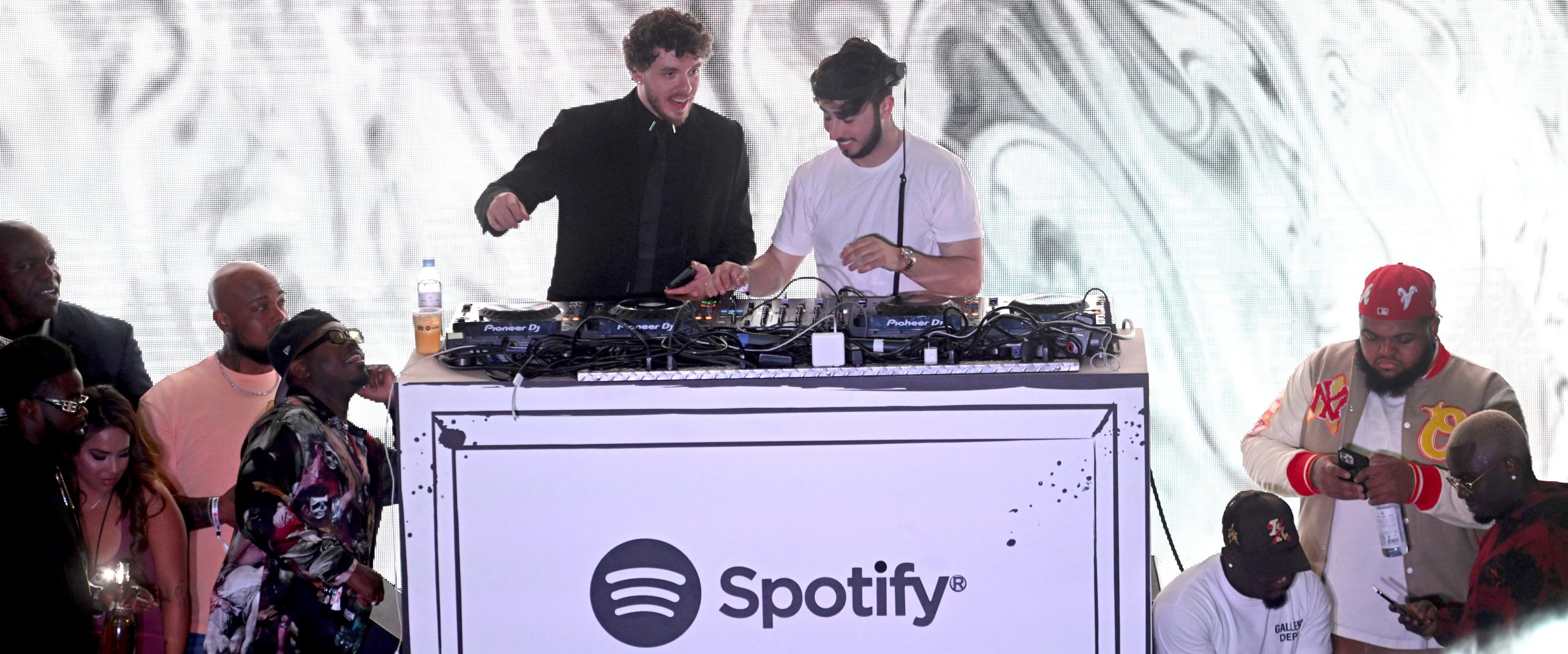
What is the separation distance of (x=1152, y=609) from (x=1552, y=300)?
2.57 m

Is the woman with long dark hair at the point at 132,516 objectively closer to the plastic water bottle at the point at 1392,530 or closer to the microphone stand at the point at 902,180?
the microphone stand at the point at 902,180

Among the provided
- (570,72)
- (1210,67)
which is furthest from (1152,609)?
(570,72)

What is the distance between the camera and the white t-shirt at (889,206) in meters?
3.96

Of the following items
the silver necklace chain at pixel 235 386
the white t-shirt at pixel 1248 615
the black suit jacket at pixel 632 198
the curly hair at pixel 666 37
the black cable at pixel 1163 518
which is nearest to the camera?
the black cable at pixel 1163 518

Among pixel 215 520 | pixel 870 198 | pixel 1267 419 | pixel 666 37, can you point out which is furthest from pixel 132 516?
pixel 1267 419

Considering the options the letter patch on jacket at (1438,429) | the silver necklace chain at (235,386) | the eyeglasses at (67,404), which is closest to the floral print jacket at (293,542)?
the eyeglasses at (67,404)

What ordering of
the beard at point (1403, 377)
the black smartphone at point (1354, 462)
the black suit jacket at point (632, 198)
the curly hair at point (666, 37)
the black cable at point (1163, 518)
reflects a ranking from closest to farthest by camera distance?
1. the black cable at point (1163, 518)
2. the black smartphone at point (1354, 462)
3. the beard at point (1403, 377)
4. the curly hair at point (666, 37)
5. the black suit jacket at point (632, 198)

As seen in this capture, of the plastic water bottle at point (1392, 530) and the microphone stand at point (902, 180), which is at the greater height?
the microphone stand at point (902, 180)

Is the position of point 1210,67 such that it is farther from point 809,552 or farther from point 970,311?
point 809,552

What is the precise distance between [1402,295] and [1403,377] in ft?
0.60

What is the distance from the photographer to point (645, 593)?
2.83m

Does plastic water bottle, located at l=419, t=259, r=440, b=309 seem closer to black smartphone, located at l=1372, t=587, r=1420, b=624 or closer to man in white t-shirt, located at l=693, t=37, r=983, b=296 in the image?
man in white t-shirt, located at l=693, t=37, r=983, b=296

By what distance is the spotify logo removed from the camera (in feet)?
9.28

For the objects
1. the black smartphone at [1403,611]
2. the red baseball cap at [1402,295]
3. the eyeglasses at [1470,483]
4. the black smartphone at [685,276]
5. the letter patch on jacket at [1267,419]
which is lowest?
the black smartphone at [1403,611]
